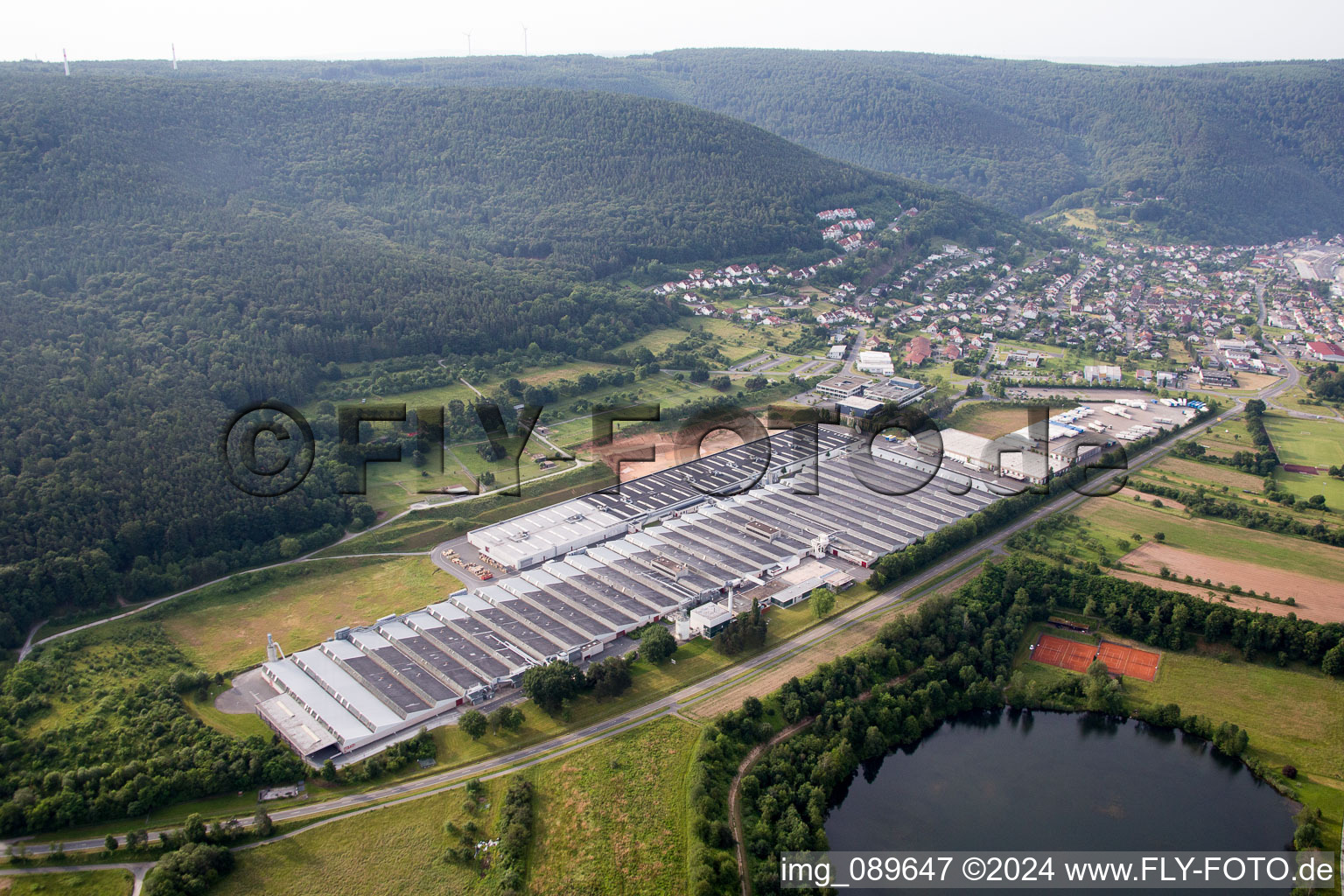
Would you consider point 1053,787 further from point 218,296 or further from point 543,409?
point 218,296

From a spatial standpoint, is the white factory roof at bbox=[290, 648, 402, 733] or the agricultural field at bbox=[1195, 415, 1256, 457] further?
the agricultural field at bbox=[1195, 415, 1256, 457]

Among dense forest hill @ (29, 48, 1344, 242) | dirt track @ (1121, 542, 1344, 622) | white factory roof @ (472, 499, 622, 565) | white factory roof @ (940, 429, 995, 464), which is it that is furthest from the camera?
dense forest hill @ (29, 48, 1344, 242)

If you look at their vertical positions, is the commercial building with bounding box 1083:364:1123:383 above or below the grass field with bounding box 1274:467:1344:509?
above

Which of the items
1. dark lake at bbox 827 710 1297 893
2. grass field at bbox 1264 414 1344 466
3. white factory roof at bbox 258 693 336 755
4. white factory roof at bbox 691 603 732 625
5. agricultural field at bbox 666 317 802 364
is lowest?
dark lake at bbox 827 710 1297 893

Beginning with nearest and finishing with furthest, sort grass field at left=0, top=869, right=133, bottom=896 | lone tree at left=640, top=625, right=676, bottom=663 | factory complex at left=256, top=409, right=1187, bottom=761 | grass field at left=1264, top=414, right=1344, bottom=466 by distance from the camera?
grass field at left=0, top=869, right=133, bottom=896 < factory complex at left=256, top=409, right=1187, bottom=761 < lone tree at left=640, top=625, right=676, bottom=663 < grass field at left=1264, top=414, right=1344, bottom=466

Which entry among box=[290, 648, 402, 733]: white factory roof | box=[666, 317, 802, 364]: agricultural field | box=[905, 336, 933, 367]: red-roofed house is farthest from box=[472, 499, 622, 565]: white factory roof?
box=[905, 336, 933, 367]: red-roofed house

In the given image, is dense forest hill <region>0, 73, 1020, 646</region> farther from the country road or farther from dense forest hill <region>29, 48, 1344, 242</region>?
dense forest hill <region>29, 48, 1344, 242</region>

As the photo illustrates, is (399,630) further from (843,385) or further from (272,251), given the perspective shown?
(272,251)

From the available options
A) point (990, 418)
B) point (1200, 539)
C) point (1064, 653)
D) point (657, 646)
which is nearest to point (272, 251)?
point (657, 646)
